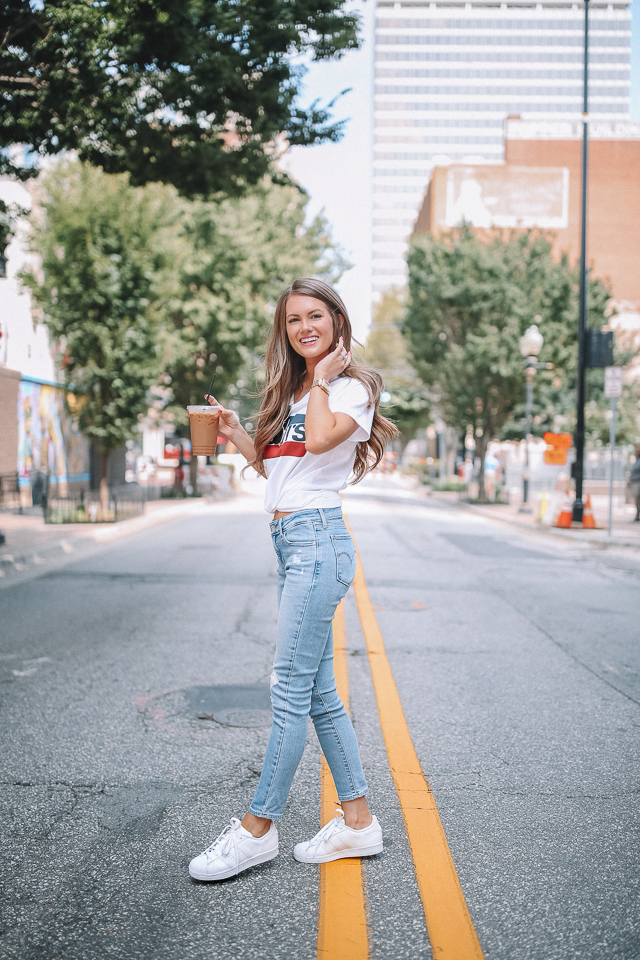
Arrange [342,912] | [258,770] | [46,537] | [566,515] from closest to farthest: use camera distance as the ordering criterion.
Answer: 1. [342,912]
2. [258,770]
3. [46,537]
4. [566,515]

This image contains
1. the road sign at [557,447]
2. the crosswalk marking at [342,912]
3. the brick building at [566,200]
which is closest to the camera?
the crosswalk marking at [342,912]

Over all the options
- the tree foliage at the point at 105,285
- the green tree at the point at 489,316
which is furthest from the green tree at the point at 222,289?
the green tree at the point at 489,316

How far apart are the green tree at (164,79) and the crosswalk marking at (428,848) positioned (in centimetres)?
606

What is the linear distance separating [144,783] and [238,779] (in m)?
0.42

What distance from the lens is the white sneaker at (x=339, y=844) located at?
3.03 m

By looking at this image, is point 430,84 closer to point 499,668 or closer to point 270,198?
point 270,198

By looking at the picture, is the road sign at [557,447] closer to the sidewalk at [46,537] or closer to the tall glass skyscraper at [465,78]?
the sidewalk at [46,537]

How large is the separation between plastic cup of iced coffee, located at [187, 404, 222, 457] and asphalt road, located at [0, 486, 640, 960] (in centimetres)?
149

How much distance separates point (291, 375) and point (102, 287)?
46.9ft

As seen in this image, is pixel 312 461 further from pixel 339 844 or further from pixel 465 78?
pixel 465 78

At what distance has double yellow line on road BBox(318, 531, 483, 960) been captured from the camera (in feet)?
8.19

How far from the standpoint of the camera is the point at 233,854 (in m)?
2.89

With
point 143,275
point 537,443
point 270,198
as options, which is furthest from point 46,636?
point 537,443

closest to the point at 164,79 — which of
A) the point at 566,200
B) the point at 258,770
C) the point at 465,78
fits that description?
the point at 258,770
